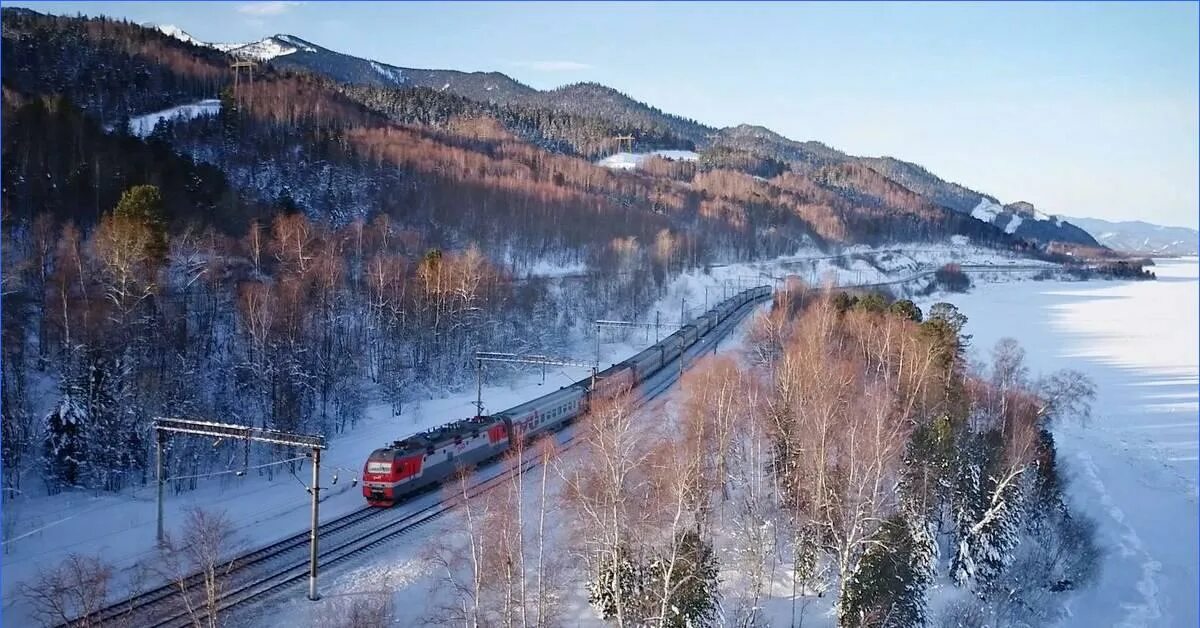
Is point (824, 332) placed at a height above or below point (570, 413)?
above

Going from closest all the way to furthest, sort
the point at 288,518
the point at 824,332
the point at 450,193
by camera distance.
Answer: the point at 288,518
the point at 824,332
the point at 450,193

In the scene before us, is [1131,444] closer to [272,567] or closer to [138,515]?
[272,567]

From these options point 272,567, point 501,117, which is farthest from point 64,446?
point 501,117

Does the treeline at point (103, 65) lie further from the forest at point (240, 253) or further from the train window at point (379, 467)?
the train window at point (379, 467)

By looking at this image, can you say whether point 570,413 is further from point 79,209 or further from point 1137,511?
point 79,209

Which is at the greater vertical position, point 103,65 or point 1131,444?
point 103,65

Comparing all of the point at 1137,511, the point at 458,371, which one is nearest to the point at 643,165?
the point at 458,371

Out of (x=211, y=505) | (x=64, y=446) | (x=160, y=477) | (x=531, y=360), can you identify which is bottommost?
(x=211, y=505)

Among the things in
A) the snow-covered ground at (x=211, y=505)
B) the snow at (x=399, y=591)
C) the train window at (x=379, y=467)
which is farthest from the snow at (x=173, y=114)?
the snow at (x=399, y=591)
